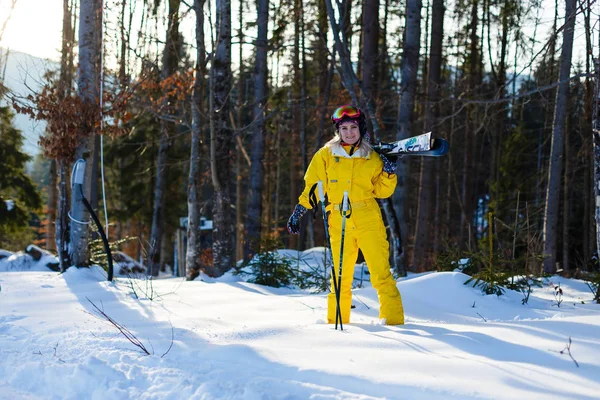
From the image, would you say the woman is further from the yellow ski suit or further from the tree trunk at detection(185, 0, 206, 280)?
the tree trunk at detection(185, 0, 206, 280)

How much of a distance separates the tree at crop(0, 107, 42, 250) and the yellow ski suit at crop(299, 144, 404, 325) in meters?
Answer: 18.0

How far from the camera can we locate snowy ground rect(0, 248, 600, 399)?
3.06m

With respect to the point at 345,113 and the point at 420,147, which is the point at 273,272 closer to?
the point at 345,113

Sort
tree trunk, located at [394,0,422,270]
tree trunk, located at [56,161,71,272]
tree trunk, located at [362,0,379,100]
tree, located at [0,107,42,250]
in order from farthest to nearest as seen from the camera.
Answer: tree, located at [0,107,42,250] < tree trunk, located at [362,0,379,100] < tree trunk, located at [394,0,422,270] < tree trunk, located at [56,161,71,272]

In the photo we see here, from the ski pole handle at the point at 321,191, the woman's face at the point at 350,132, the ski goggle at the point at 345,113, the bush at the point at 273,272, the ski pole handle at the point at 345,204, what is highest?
the ski goggle at the point at 345,113

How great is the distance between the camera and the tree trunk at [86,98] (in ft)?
→ 28.6

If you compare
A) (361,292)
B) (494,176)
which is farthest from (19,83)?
(494,176)

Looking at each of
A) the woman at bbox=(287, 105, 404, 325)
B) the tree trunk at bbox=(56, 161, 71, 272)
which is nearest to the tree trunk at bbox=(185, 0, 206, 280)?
the tree trunk at bbox=(56, 161, 71, 272)

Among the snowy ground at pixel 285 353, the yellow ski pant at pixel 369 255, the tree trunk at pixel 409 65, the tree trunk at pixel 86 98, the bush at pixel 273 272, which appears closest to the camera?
the snowy ground at pixel 285 353

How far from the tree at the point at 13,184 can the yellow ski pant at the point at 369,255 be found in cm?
1796

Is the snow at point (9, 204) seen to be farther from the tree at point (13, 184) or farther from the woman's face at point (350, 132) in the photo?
the woman's face at point (350, 132)

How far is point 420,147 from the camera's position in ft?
15.2

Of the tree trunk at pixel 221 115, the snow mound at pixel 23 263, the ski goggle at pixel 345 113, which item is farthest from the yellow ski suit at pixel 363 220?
the snow mound at pixel 23 263

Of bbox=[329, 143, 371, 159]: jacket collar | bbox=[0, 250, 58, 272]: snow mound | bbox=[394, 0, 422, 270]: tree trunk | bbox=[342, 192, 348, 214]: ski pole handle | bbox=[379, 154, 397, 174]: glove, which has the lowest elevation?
bbox=[0, 250, 58, 272]: snow mound
